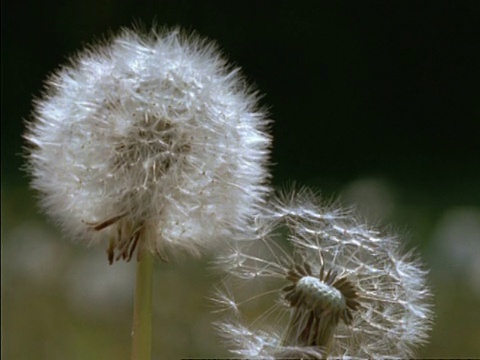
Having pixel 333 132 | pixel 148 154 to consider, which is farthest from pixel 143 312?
pixel 333 132

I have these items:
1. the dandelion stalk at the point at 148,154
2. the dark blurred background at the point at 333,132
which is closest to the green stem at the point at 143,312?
the dandelion stalk at the point at 148,154

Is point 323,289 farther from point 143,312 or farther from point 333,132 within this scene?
point 333,132

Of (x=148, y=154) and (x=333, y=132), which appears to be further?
(x=333, y=132)

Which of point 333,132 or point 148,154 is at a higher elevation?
point 333,132

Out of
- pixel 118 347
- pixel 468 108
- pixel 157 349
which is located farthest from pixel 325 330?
pixel 468 108

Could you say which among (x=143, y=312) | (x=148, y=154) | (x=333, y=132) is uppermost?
(x=333, y=132)

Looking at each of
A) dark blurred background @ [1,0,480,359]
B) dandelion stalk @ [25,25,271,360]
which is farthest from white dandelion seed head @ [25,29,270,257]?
dark blurred background @ [1,0,480,359]

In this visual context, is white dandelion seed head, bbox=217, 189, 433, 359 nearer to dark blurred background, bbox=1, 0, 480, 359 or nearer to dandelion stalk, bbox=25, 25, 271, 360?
dandelion stalk, bbox=25, 25, 271, 360
